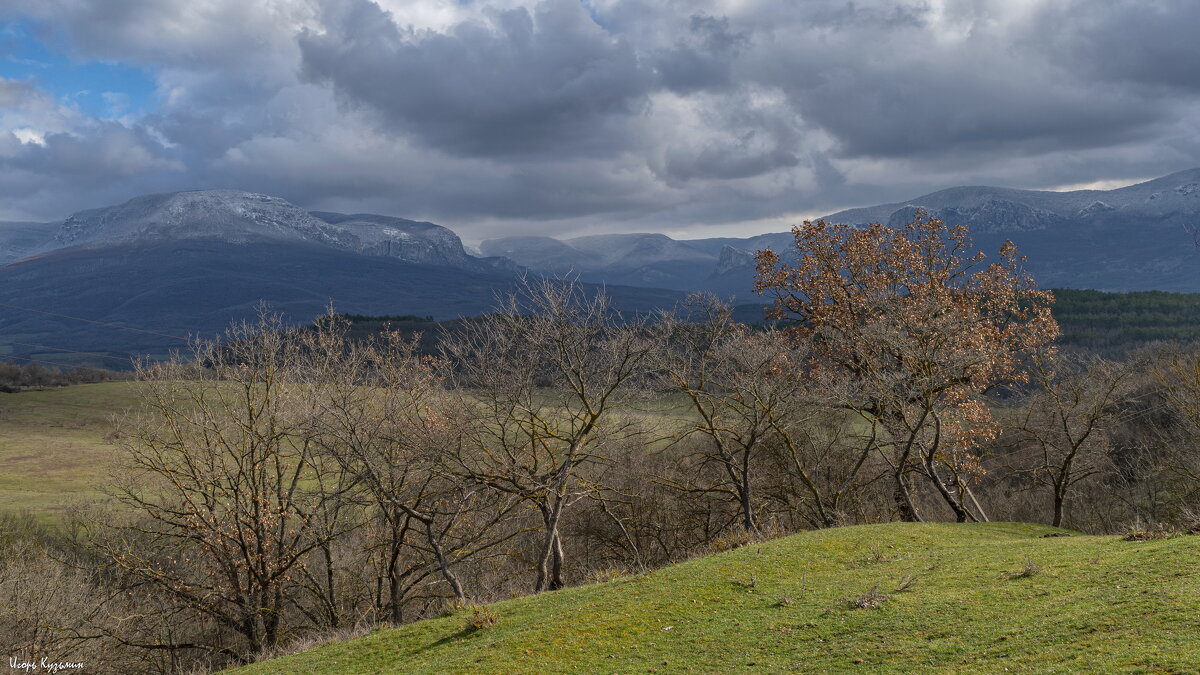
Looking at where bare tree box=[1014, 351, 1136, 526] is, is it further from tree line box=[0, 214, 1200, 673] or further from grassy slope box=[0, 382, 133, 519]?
grassy slope box=[0, 382, 133, 519]

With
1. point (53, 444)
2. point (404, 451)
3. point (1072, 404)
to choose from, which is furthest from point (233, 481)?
point (53, 444)

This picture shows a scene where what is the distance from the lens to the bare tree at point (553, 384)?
28.0 m

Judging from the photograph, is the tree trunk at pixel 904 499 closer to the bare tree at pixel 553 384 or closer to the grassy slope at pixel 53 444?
the bare tree at pixel 553 384

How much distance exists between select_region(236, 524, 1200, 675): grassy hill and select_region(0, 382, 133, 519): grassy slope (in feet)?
185

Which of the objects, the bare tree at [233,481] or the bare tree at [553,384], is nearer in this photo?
the bare tree at [553,384]

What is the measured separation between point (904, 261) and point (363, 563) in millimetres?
30896

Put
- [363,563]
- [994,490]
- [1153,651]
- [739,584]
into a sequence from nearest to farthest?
1. [1153,651]
2. [739,584]
3. [363,563]
4. [994,490]

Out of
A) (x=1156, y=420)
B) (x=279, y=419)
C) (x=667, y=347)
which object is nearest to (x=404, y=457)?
(x=279, y=419)

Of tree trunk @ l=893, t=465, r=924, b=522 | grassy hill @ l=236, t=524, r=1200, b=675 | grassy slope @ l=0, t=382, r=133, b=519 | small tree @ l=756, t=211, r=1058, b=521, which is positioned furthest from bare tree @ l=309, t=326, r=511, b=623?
grassy slope @ l=0, t=382, r=133, b=519

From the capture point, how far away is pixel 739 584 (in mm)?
16188

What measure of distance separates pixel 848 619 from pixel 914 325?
16.2m

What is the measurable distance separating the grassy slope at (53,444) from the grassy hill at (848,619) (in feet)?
Result: 185

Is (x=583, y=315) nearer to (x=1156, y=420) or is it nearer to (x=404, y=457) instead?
(x=404, y=457)

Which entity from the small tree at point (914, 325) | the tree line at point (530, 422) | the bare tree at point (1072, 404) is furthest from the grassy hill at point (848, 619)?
the bare tree at point (1072, 404)
